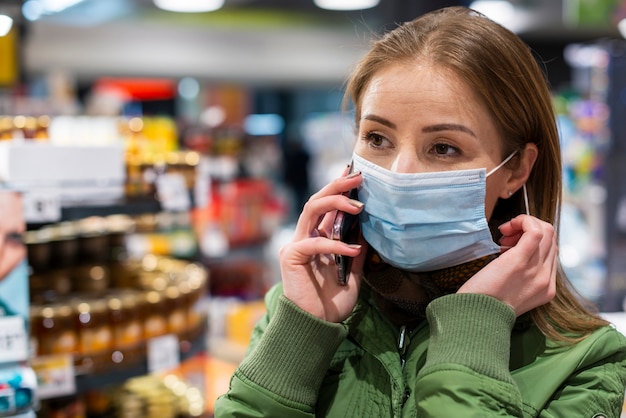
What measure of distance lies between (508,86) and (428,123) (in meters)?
0.19

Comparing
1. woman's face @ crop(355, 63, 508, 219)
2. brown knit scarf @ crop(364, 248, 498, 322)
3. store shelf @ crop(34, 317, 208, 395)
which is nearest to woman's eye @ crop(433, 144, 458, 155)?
woman's face @ crop(355, 63, 508, 219)

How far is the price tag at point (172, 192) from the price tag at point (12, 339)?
2.84 ft

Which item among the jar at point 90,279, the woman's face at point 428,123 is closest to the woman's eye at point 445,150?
the woman's face at point 428,123

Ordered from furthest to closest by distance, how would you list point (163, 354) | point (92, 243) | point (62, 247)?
1. point (92, 243)
2. point (62, 247)
3. point (163, 354)

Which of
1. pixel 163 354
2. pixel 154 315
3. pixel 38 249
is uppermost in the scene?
pixel 38 249

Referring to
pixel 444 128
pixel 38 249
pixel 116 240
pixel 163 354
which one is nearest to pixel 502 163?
pixel 444 128

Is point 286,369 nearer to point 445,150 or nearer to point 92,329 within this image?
point 445,150

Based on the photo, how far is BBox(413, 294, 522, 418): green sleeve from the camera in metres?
1.33

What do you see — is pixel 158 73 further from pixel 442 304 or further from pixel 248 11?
pixel 442 304

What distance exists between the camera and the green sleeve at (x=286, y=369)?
1465 mm

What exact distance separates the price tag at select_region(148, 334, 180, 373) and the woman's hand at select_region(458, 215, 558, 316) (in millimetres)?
1449

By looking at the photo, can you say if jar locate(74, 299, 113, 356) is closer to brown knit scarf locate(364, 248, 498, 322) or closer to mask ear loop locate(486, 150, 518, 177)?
brown knit scarf locate(364, 248, 498, 322)

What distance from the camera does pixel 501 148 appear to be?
1581 millimetres

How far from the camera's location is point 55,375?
2.35 metres
